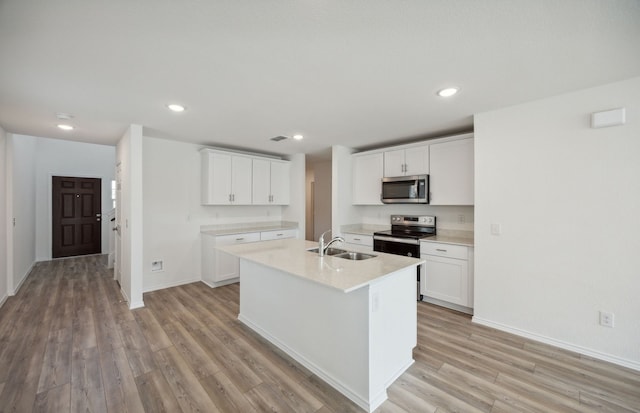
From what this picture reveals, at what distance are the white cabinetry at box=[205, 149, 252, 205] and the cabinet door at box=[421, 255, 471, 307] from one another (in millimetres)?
3114

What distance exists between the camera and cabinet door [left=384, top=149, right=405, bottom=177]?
3.98m

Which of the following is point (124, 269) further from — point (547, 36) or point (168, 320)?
point (547, 36)

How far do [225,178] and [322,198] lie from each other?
294cm

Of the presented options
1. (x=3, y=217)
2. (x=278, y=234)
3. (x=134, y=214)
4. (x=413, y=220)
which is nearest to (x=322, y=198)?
(x=278, y=234)

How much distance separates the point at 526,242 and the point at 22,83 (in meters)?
4.58

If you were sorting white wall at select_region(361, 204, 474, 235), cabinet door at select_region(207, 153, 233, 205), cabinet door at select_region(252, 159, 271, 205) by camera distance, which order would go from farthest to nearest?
cabinet door at select_region(252, 159, 271, 205), cabinet door at select_region(207, 153, 233, 205), white wall at select_region(361, 204, 474, 235)

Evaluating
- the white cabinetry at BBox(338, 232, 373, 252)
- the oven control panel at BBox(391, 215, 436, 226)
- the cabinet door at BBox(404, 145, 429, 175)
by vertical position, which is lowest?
the white cabinetry at BBox(338, 232, 373, 252)

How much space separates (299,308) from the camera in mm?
2213

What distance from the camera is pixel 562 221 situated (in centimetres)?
238

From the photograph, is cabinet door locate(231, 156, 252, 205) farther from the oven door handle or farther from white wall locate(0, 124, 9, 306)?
white wall locate(0, 124, 9, 306)

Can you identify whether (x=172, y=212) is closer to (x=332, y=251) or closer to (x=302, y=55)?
(x=332, y=251)

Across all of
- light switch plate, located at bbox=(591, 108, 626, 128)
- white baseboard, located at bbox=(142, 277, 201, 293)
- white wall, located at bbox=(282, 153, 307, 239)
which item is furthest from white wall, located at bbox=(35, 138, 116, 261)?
light switch plate, located at bbox=(591, 108, 626, 128)

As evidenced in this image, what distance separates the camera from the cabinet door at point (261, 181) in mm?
4781

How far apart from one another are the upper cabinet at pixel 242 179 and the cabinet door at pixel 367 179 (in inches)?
56.9
